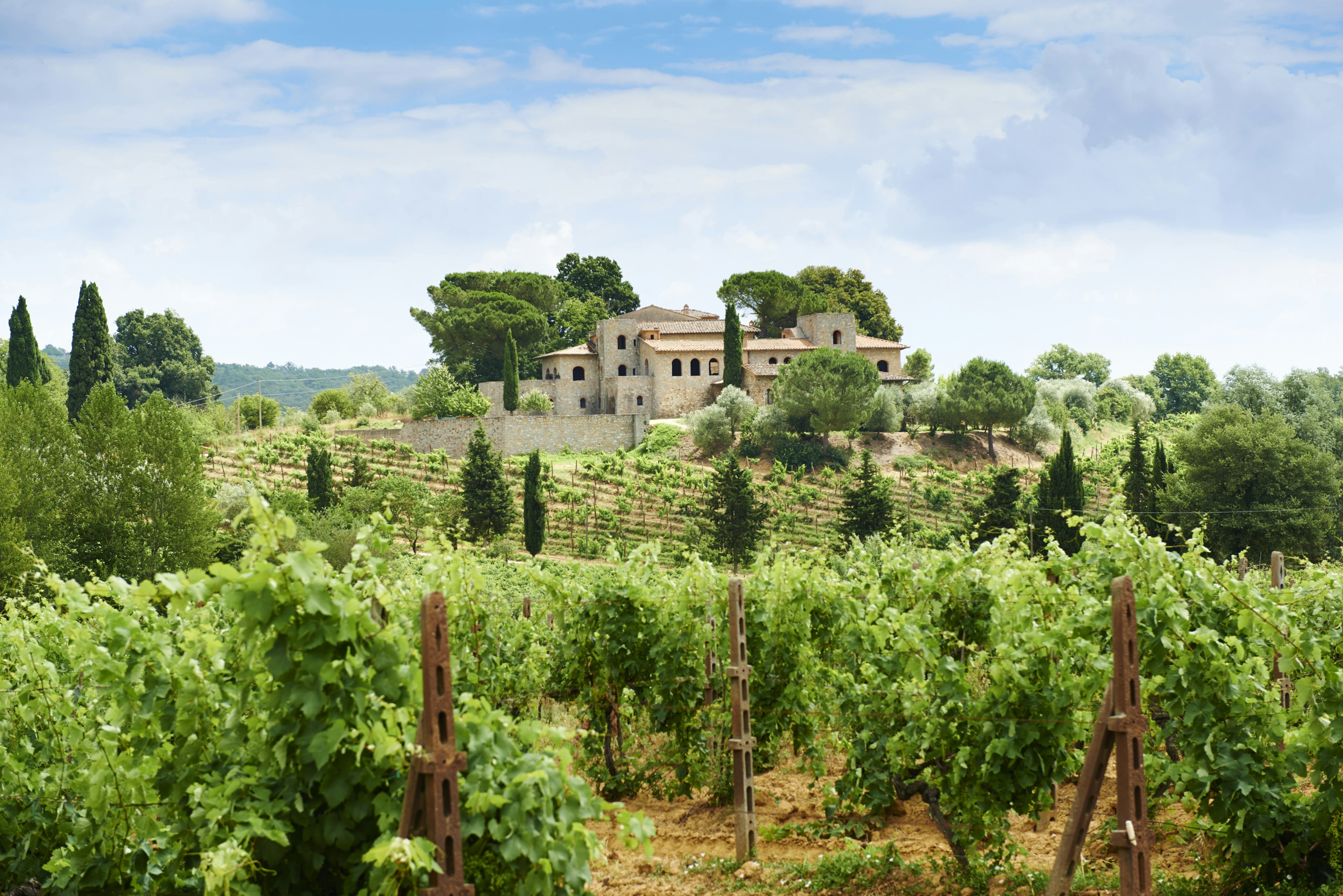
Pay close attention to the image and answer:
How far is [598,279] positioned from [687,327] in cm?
1282

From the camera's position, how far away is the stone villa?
146 ft

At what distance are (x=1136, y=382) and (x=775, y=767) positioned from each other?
248ft

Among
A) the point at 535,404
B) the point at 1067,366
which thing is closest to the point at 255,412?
the point at 535,404

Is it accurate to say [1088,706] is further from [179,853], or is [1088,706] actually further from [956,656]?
[179,853]

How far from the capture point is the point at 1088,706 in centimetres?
491

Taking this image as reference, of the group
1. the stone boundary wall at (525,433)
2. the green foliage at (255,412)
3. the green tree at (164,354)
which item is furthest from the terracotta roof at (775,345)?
the green tree at (164,354)

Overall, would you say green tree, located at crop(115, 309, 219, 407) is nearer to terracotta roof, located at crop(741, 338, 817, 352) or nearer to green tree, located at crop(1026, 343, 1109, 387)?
terracotta roof, located at crop(741, 338, 817, 352)

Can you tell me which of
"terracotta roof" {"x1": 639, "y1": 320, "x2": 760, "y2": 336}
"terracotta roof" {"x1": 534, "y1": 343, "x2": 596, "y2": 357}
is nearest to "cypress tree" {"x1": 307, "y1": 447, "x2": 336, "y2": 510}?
"terracotta roof" {"x1": 534, "y1": 343, "x2": 596, "y2": 357}

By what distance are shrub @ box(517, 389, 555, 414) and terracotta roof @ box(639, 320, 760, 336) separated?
6.32 m

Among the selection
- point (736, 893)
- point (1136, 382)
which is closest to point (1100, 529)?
point (736, 893)

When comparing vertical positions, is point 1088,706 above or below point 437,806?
below

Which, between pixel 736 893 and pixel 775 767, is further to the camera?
pixel 775 767

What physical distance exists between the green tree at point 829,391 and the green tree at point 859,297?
17595 millimetres

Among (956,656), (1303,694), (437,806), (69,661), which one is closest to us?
(437,806)
